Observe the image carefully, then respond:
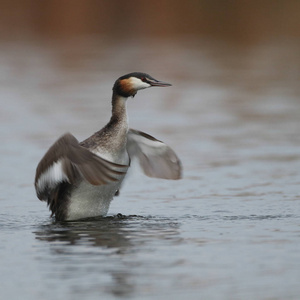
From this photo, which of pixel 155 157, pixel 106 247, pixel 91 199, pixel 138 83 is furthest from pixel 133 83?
pixel 106 247

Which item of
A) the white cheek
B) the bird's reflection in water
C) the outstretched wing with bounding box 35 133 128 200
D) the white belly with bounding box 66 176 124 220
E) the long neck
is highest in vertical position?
the white cheek

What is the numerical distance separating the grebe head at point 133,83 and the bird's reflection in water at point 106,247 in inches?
51.3

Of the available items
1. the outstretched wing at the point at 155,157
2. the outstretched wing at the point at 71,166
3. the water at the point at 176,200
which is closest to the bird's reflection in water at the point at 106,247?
the water at the point at 176,200

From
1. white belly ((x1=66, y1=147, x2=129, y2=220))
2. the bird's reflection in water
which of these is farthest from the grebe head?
the bird's reflection in water

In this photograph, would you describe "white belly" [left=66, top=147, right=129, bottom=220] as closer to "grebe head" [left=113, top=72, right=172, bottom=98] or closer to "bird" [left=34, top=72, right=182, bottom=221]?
"bird" [left=34, top=72, right=182, bottom=221]

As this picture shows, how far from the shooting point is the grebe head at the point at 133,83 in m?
→ 10.6

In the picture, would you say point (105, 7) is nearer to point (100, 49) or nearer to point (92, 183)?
point (100, 49)

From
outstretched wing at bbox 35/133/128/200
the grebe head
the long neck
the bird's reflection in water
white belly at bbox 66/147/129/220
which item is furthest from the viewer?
the grebe head

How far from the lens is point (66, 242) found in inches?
350

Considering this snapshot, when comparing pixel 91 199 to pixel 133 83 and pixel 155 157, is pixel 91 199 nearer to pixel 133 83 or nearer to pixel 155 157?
pixel 155 157

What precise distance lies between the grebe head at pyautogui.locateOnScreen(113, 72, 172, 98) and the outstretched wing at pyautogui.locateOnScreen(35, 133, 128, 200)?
985 millimetres

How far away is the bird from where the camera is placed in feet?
31.5

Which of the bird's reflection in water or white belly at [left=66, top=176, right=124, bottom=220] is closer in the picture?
the bird's reflection in water

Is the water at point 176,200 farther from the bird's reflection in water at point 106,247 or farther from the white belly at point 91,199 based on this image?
the white belly at point 91,199
